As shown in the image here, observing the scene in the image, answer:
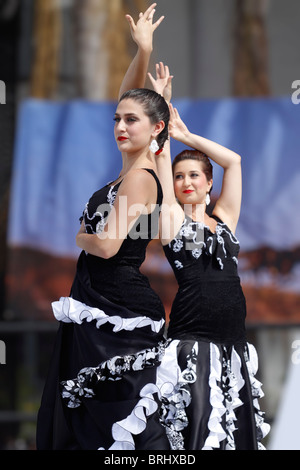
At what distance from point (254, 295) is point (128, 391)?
2883mm

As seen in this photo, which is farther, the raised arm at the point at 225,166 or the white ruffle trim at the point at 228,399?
the raised arm at the point at 225,166

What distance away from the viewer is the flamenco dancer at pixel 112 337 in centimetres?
293

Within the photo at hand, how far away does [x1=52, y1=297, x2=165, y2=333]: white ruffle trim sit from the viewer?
2965 mm

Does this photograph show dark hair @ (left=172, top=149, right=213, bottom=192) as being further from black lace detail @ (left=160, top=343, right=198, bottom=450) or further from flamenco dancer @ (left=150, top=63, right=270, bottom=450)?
black lace detail @ (left=160, top=343, right=198, bottom=450)

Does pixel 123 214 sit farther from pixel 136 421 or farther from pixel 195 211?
pixel 136 421

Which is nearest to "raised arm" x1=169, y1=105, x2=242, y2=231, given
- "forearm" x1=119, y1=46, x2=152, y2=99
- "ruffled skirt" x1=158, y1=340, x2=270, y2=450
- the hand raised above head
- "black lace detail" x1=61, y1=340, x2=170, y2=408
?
"forearm" x1=119, y1=46, x2=152, y2=99

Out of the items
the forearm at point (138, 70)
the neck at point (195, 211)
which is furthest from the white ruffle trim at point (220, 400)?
the forearm at point (138, 70)

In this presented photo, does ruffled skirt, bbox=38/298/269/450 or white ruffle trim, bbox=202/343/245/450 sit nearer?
ruffled skirt, bbox=38/298/269/450

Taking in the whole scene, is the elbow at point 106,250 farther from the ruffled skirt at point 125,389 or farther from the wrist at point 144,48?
the wrist at point 144,48

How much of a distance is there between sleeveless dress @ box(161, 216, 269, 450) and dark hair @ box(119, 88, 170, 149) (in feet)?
1.39

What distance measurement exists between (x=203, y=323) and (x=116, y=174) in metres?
2.71

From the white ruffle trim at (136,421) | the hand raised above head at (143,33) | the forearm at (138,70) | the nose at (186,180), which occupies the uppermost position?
the hand raised above head at (143,33)

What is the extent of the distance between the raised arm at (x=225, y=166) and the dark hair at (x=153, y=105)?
0.91 ft

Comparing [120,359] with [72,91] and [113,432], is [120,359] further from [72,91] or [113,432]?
[72,91]
